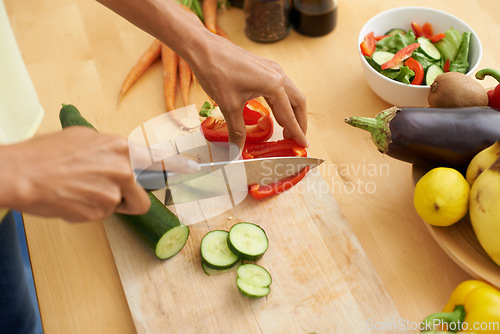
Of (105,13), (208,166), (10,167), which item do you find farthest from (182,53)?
(105,13)

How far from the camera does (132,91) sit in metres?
2.00

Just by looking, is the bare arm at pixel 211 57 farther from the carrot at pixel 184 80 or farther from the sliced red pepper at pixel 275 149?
the carrot at pixel 184 80

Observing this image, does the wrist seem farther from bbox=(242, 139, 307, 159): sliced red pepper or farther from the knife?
bbox=(242, 139, 307, 159): sliced red pepper

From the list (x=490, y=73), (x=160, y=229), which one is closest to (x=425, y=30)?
(x=490, y=73)

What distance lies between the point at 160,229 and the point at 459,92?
99 centimetres

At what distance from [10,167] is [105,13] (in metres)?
1.56

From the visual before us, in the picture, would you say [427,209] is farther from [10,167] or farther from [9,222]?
[9,222]

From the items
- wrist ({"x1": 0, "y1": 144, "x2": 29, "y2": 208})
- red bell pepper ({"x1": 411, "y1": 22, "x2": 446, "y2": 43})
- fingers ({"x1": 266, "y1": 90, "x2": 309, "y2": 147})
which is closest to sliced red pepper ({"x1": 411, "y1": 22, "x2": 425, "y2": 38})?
red bell pepper ({"x1": 411, "y1": 22, "x2": 446, "y2": 43})

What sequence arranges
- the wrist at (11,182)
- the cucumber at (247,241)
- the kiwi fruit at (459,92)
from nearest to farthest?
the wrist at (11,182) < the cucumber at (247,241) < the kiwi fruit at (459,92)

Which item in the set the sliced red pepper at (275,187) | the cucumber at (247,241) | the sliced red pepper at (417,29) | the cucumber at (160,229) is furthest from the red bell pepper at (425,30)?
the cucumber at (160,229)

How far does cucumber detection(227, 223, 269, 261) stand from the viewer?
4.64 ft

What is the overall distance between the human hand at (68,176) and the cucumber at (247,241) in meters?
0.44

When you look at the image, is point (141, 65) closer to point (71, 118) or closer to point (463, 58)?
point (71, 118)

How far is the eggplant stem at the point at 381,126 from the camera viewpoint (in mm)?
1496
